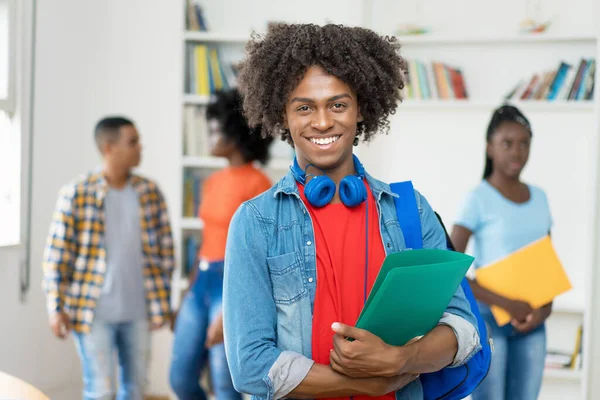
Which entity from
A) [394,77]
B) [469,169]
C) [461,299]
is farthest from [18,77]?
[461,299]

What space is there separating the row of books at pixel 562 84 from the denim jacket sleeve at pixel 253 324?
3146 mm

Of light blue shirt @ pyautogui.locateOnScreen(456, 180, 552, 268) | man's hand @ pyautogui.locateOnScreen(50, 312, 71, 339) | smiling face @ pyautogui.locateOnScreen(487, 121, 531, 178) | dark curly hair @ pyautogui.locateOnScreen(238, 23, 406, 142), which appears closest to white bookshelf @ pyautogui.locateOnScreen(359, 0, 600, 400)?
smiling face @ pyautogui.locateOnScreen(487, 121, 531, 178)

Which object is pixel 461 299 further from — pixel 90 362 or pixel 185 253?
pixel 185 253

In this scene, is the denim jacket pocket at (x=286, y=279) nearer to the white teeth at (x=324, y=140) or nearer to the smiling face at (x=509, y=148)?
the white teeth at (x=324, y=140)

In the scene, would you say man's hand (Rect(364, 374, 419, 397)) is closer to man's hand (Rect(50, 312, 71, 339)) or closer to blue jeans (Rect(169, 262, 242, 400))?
blue jeans (Rect(169, 262, 242, 400))

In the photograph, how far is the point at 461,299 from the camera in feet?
4.62

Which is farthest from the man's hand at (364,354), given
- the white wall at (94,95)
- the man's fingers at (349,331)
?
the white wall at (94,95)

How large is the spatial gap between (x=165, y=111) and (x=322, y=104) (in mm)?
3177

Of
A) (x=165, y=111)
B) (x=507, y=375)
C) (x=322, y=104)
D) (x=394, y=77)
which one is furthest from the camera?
(x=165, y=111)

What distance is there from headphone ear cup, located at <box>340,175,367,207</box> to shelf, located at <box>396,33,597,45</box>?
2957mm

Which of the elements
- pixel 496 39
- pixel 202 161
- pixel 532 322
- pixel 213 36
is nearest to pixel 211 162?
pixel 202 161

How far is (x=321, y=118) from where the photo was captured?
1390mm

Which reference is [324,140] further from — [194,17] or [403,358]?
[194,17]

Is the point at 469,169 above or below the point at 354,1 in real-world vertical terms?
below
